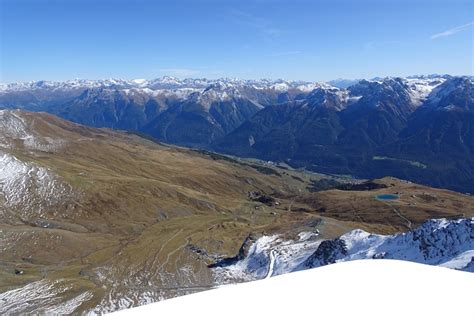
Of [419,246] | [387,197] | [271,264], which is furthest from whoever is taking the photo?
[387,197]

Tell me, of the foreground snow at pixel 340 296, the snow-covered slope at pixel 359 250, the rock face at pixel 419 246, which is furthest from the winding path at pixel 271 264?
the foreground snow at pixel 340 296

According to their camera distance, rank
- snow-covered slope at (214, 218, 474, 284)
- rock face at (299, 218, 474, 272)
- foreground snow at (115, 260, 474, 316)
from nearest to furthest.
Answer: foreground snow at (115, 260, 474, 316) → rock face at (299, 218, 474, 272) → snow-covered slope at (214, 218, 474, 284)

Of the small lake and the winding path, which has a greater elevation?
the winding path

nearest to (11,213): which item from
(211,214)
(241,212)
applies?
Answer: (211,214)

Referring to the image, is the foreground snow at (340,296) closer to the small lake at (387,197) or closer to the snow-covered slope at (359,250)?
the snow-covered slope at (359,250)

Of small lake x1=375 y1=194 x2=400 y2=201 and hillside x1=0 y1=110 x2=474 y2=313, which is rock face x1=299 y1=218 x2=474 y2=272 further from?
small lake x1=375 y1=194 x2=400 y2=201

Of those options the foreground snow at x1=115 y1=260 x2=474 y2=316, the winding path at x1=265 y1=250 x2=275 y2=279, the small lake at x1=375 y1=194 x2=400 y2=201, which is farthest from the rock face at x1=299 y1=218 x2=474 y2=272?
the small lake at x1=375 y1=194 x2=400 y2=201

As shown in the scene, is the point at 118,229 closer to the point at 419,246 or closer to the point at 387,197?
the point at 419,246

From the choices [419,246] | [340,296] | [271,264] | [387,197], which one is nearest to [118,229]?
[271,264]
